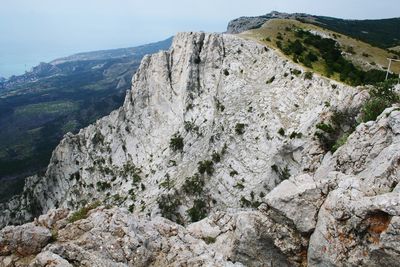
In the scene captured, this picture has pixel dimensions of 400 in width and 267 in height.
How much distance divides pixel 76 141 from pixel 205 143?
43.3 meters

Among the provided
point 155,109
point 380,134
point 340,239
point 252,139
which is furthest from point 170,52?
point 340,239

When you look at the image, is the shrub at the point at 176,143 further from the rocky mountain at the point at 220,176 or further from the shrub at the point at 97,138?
the shrub at the point at 97,138

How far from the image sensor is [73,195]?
86.0m

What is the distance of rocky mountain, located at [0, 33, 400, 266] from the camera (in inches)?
1041

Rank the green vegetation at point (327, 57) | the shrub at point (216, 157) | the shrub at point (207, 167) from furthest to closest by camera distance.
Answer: the green vegetation at point (327, 57), the shrub at point (216, 157), the shrub at point (207, 167)

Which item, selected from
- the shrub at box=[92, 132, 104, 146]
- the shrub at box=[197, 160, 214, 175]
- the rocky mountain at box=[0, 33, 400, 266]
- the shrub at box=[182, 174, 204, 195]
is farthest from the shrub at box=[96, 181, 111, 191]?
the shrub at box=[197, 160, 214, 175]

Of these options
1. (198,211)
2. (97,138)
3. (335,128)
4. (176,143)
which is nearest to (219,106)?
(176,143)

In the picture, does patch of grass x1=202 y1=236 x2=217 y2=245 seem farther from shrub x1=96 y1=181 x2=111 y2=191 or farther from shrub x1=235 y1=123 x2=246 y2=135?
shrub x1=96 y1=181 x2=111 y2=191

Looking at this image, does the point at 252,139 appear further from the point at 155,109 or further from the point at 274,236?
the point at 274,236

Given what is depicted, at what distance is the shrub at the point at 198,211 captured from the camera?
58656mm

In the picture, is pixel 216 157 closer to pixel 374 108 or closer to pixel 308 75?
pixel 308 75

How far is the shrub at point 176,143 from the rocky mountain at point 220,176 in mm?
255

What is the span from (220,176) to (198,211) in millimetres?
6211

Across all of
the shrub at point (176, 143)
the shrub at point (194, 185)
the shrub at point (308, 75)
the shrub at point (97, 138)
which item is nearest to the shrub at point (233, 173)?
the shrub at point (194, 185)
